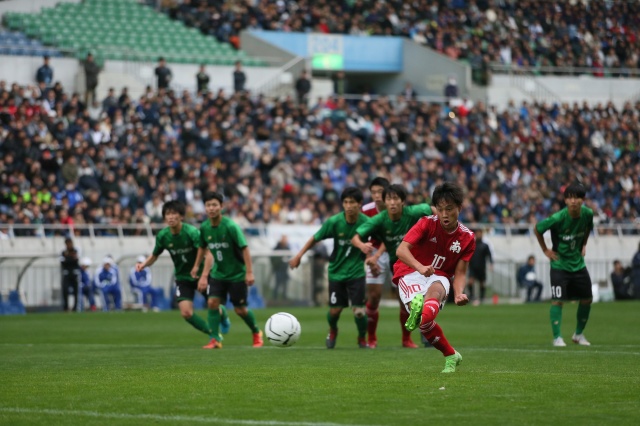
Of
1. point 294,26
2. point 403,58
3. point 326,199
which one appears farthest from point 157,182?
point 403,58

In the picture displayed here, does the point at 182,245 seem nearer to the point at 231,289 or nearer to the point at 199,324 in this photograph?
the point at 231,289

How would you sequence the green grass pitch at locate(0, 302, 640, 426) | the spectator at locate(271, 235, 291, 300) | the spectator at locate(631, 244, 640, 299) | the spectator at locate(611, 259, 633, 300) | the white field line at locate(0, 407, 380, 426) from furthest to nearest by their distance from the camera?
the spectator at locate(611, 259, 633, 300)
the spectator at locate(631, 244, 640, 299)
the spectator at locate(271, 235, 291, 300)
the green grass pitch at locate(0, 302, 640, 426)
the white field line at locate(0, 407, 380, 426)

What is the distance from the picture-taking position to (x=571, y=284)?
54.8 ft

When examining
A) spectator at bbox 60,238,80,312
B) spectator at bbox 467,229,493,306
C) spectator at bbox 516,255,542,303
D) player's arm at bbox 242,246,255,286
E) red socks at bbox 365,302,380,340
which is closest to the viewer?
player's arm at bbox 242,246,255,286

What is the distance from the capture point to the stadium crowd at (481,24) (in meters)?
48.2

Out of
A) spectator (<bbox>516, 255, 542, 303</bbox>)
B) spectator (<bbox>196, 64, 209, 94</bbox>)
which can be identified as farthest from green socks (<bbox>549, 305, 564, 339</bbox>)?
spectator (<bbox>196, 64, 209, 94</bbox>)

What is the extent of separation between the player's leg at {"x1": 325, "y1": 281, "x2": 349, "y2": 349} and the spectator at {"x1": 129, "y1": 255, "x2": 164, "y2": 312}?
15.3 meters

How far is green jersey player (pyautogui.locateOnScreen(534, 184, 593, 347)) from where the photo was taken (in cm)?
1653

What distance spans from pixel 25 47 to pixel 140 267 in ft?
78.3

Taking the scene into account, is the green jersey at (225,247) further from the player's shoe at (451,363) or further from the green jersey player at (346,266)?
the player's shoe at (451,363)

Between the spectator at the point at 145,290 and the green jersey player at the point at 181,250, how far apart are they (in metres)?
14.0

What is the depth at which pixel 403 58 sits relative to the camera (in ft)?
169

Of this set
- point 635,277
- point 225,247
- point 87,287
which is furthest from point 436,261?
point 635,277

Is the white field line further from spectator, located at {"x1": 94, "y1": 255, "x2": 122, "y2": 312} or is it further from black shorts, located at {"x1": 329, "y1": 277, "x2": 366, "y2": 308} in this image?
spectator, located at {"x1": 94, "y1": 255, "x2": 122, "y2": 312}
